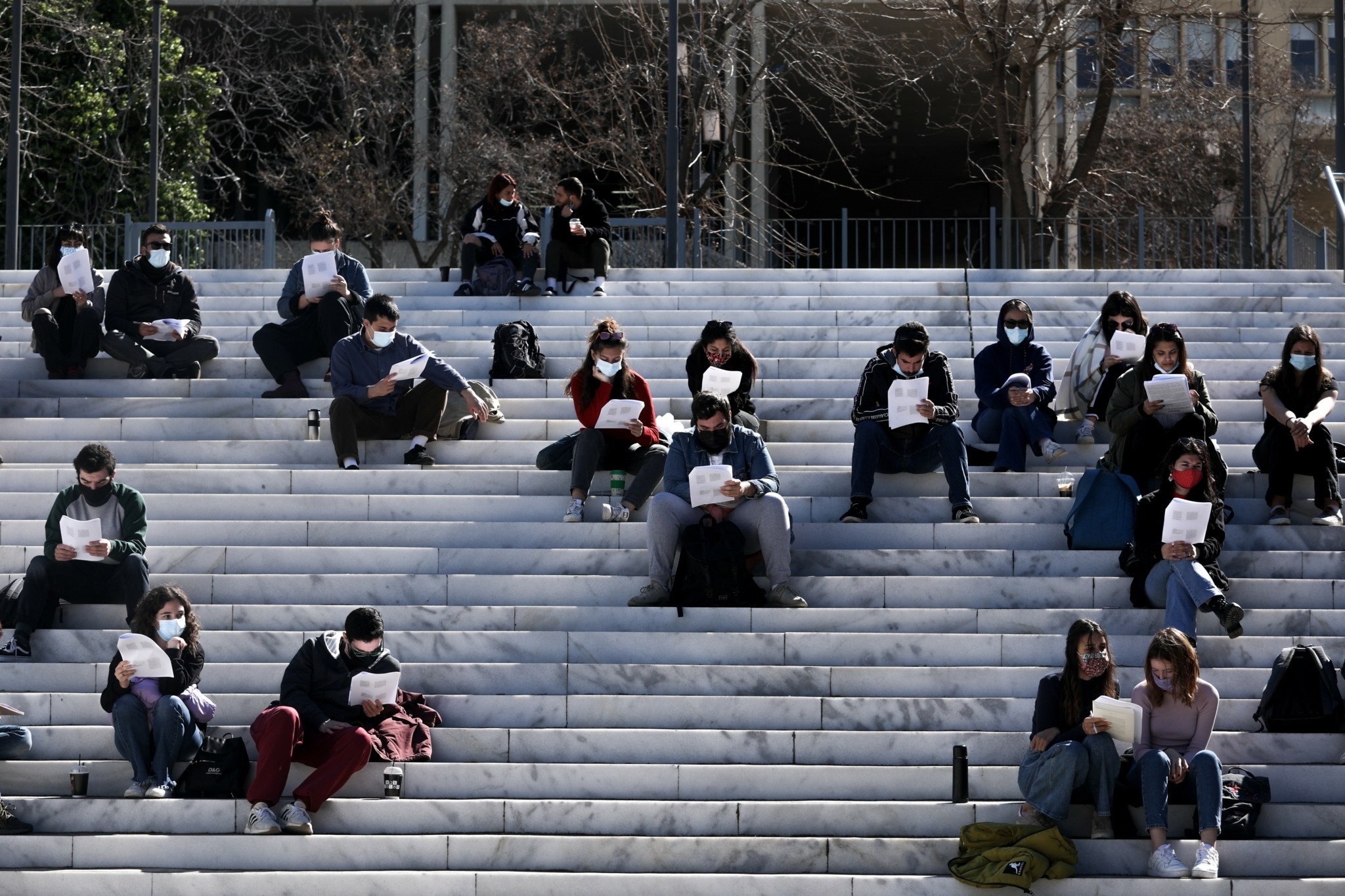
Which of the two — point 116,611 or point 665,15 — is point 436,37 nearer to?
point 665,15

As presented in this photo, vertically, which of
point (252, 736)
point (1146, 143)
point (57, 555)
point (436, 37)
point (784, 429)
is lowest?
point (252, 736)

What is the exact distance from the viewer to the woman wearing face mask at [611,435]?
11.1m

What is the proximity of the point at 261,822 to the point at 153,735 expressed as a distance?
0.84 metres

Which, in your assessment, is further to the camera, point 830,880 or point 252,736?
point 252,736

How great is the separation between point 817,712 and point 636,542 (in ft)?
6.47

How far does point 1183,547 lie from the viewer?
32.0 ft

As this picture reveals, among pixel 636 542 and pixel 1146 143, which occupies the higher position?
pixel 1146 143

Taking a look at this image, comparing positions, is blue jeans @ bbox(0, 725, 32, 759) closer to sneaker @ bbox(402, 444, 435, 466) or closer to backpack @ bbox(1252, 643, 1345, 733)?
sneaker @ bbox(402, 444, 435, 466)

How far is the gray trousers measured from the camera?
33.3 ft

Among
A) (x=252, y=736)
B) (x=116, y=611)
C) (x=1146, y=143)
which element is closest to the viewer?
(x=252, y=736)

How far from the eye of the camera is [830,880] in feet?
27.9

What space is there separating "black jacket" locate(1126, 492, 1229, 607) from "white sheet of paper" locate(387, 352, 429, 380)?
4845 millimetres

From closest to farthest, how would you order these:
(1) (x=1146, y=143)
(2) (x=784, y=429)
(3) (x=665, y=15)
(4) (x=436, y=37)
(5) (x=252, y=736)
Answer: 1. (5) (x=252, y=736)
2. (2) (x=784, y=429)
3. (3) (x=665, y=15)
4. (1) (x=1146, y=143)
5. (4) (x=436, y=37)

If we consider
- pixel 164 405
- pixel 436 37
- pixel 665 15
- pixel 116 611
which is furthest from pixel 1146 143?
pixel 116 611
